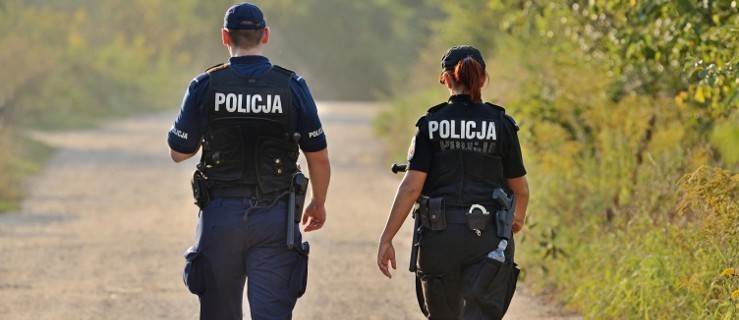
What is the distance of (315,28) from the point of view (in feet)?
266

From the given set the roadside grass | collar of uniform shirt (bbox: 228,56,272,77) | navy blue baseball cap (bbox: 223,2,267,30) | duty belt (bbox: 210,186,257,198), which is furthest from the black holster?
the roadside grass

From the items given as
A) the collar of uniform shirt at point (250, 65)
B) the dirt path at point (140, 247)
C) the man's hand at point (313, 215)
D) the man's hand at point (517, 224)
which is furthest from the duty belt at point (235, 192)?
the dirt path at point (140, 247)

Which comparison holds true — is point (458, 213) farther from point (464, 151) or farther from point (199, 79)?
point (199, 79)

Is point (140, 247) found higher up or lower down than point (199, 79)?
lower down

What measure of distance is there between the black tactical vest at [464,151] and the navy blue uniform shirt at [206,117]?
0.46 metres

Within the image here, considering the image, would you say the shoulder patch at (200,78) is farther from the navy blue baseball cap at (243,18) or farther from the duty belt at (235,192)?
the duty belt at (235,192)

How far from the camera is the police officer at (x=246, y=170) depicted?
6.02 metres

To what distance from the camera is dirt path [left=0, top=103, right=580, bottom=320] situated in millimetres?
9625

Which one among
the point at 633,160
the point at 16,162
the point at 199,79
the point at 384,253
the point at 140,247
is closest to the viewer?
the point at 199,79

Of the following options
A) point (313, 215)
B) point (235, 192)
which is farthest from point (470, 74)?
point (235, 192)

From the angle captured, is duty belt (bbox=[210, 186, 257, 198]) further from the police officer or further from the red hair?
the red hair

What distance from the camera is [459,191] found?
6062mm

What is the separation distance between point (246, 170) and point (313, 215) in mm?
452

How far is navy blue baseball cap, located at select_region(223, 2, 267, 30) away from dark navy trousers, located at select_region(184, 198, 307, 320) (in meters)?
0.70
